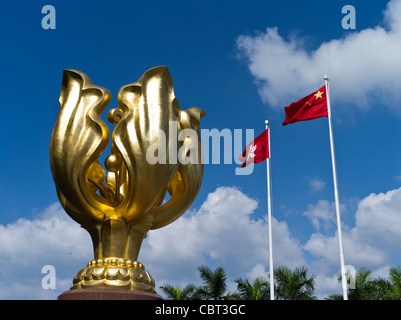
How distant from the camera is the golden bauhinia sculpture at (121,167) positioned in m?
7.00

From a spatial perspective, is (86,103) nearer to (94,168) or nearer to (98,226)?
(94,168)

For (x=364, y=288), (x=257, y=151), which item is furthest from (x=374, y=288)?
(x=257, y=151)

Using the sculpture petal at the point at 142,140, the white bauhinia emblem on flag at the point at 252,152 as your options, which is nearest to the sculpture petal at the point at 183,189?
the sculpture petal at the point at 142,140

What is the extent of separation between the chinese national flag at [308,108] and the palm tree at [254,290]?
32.0ft

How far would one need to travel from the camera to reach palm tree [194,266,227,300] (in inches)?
832

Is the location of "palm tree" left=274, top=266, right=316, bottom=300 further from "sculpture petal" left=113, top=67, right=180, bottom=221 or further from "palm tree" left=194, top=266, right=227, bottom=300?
"sculpture petal" left=113, top=67, right=180, bottom=221

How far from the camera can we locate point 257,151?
1606cm

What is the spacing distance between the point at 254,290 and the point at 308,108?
10267 millimetres

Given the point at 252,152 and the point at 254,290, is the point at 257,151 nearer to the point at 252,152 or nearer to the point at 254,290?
the point at 252,152

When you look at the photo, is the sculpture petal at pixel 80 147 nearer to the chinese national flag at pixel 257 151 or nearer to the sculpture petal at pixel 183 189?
the sculpture petal at pixel 183 189
